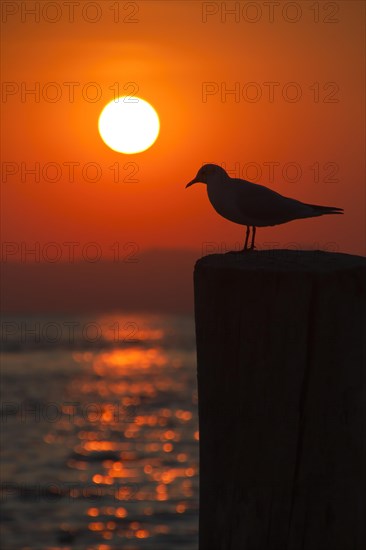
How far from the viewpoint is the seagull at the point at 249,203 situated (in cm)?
A: 604

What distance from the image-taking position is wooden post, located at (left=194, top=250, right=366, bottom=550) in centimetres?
318

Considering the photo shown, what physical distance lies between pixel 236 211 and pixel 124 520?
73.3 ft

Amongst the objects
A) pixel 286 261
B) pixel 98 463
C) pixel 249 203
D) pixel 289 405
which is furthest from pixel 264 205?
pixel 98 463

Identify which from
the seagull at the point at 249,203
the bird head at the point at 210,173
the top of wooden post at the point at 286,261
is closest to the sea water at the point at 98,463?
the bird head at the point at 210,173

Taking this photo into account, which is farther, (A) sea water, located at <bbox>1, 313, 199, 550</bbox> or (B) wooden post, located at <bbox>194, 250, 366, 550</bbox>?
(A) sea water, located at <bbox>1, 313, 199, 550</bbox>

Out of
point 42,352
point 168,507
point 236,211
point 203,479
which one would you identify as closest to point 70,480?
point 168,507

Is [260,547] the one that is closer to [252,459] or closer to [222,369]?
[252,459]

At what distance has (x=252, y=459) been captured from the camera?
10.7 feet

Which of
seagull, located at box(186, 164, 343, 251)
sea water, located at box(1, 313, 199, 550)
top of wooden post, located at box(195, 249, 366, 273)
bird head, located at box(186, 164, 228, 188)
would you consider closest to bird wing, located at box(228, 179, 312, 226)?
seagull, located at box(186, 164, 343, 251)

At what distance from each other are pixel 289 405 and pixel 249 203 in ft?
9.93

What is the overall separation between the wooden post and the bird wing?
2.71 m

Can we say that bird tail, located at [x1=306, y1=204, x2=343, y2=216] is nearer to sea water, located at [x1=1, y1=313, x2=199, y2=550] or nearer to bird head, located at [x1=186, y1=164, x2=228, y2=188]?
bird head, located at [x1=186, y1=164, x2=228, y2=188]

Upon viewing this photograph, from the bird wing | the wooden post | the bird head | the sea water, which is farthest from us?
the sea water

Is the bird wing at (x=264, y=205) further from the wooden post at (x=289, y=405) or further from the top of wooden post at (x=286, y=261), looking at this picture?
the wooden post at (x=289, y=405)
